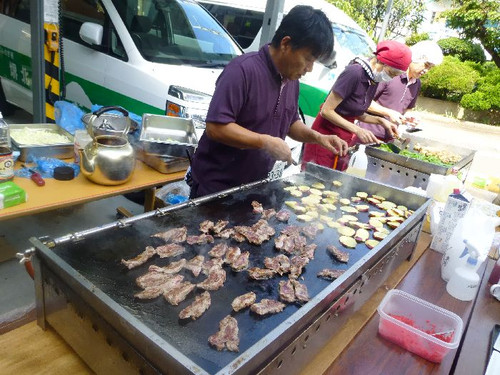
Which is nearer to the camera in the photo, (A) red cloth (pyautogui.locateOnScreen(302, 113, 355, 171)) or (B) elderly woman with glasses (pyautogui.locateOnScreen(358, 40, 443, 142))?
(A) red cloth (pyautogui.locateOnScreen(302, 113, 355, 171))

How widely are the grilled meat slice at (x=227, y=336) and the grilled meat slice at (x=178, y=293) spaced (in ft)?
0.65

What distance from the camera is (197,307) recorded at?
1442mm

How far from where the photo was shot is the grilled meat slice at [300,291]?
5.22 feet

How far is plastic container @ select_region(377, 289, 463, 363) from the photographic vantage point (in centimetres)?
159

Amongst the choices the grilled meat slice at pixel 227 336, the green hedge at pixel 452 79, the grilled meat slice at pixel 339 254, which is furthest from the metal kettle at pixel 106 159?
the green hedge at pixel 452 79

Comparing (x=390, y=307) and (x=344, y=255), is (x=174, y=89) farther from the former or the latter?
(x=390, y=307)

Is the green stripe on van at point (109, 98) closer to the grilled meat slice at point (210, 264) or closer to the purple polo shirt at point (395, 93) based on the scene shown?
the purple polo shirt at point (395, 93)

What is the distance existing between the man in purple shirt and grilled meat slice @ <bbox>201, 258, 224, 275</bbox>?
810mm

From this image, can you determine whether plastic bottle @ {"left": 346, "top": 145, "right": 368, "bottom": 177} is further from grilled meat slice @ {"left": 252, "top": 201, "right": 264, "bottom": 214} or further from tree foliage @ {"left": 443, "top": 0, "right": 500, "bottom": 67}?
tree foliage @ {"left": 443, "top": 0, "right": 500, "bottom": 67}

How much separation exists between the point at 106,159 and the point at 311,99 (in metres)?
4.52

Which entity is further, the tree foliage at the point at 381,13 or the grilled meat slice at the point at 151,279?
the tree foliage at the point at 381,13

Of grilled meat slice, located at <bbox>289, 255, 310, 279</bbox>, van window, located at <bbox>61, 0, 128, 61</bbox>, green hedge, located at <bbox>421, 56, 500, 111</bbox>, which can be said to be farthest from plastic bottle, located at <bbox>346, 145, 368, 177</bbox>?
green hedge, located at <bbox>421, 56, 500, 111</bbox>

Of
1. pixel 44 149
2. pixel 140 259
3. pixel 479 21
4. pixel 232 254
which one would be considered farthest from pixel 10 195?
pixel 479 21

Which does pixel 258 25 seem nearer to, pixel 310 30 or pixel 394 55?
pixel 394 55
